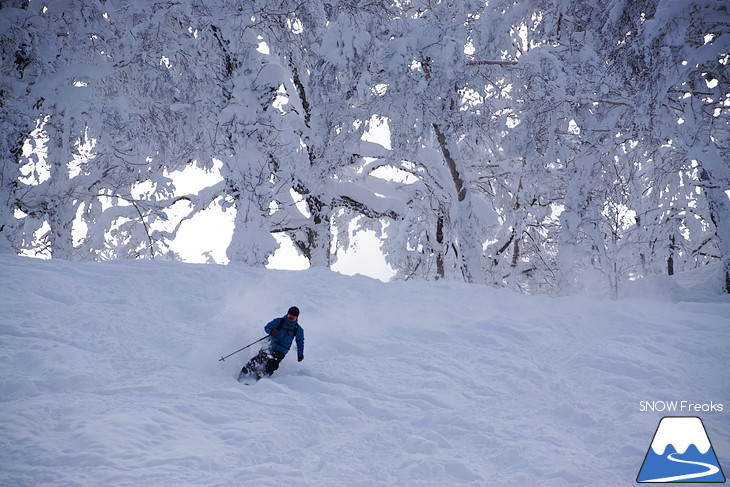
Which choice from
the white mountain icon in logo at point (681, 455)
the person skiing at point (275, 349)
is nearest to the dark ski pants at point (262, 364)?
the person skiing at point (275, 349)

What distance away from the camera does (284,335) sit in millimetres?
6992

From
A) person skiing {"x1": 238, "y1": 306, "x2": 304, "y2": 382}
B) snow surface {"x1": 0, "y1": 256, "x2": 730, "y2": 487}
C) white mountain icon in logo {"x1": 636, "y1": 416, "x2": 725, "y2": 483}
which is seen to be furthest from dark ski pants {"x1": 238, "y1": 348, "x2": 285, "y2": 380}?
white mountain icon in logo {"x1": 636, "y1": 416, "x2": 725, "y2": 483}

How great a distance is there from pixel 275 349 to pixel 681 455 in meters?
4.85

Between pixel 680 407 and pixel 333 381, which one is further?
pixel 333 381

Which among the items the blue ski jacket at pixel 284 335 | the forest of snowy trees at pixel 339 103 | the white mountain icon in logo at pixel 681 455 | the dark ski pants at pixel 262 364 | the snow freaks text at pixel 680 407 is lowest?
the white mountain icon in logo at pixel 681 455

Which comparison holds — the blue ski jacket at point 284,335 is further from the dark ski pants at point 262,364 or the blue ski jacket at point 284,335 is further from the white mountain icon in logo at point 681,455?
the white mountain icon in logo at point 681,455

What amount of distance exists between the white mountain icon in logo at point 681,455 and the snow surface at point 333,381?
0.40 ft

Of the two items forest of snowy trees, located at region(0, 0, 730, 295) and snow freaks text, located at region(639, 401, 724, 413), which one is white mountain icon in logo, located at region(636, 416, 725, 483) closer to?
snow freaks text, located at region(639, 401, 724, 413)

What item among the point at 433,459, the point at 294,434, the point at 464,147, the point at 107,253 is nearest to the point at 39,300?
the point at 294,434

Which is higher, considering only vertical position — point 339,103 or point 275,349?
point 339,103

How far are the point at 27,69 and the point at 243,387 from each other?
989cm

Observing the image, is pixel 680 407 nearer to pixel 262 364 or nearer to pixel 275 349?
pixel 275 349

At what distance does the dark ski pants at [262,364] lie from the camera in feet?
21.8

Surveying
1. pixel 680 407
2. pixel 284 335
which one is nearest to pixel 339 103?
pixel 284 335
